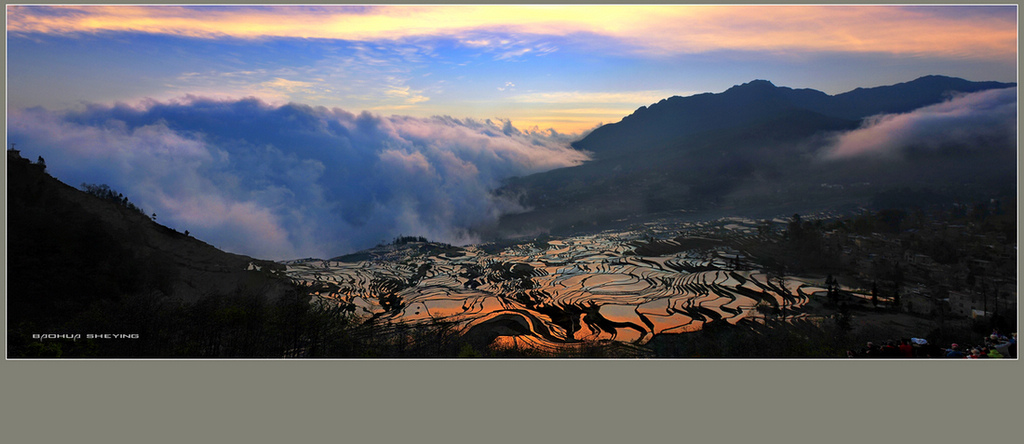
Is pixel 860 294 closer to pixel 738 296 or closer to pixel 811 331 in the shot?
pixel 811 331

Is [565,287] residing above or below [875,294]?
above

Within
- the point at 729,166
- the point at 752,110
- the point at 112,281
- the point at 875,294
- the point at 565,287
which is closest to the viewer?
the point at 112,281

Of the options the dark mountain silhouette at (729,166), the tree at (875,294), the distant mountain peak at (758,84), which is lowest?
the tree at (875,294)

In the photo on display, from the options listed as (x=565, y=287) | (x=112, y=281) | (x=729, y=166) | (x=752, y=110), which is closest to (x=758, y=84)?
(x=752, y=110)

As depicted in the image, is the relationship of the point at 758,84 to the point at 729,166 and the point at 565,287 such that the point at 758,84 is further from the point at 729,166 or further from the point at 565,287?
the point at 565,287

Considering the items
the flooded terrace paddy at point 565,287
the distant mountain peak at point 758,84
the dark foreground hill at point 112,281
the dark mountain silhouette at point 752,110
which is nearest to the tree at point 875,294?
the flooded terrace paddy at point 565,287

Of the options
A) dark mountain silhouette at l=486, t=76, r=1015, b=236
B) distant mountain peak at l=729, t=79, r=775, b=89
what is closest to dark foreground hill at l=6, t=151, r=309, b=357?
dark mountain silhouette at l=486, t=76, r=1015, b=236

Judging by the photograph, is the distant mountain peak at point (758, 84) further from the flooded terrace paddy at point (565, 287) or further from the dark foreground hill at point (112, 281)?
the dark foreground hill at point (112, 281)
